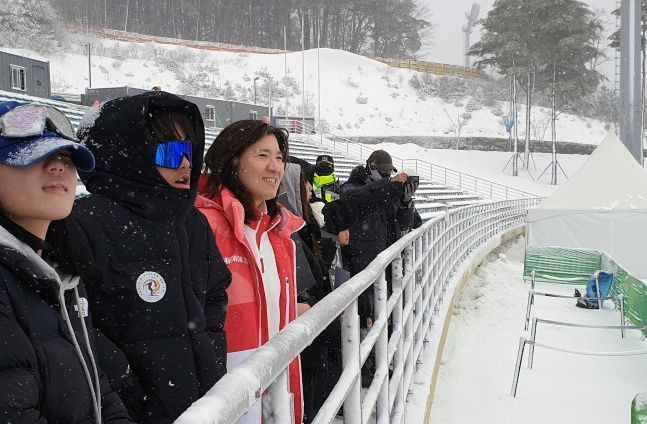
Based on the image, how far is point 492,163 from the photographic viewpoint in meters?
36.6

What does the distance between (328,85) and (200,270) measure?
47.4m

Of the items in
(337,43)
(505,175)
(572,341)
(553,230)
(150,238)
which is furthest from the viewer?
(337,43)

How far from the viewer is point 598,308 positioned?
903 cm

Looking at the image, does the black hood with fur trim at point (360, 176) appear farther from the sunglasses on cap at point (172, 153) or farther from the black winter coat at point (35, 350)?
the black winter coat at point (35, 350)

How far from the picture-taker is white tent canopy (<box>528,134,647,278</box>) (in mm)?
13008

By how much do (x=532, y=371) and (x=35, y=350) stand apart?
5884mm

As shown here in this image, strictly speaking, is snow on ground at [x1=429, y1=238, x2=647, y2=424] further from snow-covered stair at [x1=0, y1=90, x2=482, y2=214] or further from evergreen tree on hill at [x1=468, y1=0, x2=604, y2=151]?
evergreen tree on hill at [x1=468, y1=0, x2=604, y2=151]

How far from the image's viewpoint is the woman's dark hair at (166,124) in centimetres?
175

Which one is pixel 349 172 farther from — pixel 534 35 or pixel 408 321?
pixel 534 35

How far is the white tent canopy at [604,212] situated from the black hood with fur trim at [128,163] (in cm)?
1311

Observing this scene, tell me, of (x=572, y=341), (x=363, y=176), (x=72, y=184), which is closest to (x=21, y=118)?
(x=72, y=184)

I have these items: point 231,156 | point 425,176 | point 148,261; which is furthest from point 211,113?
point 148,261

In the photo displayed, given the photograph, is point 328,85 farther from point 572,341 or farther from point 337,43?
point 572,341

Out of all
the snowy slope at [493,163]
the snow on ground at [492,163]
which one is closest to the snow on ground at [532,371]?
the snowy slope at [493,163]
